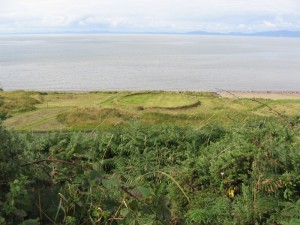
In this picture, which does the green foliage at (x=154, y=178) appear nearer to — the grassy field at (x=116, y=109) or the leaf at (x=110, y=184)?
the leaf at (x=110, y=184)

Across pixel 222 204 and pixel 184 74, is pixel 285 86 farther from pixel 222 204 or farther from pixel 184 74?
pixel 222 204

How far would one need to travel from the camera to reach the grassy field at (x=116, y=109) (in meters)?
26.4

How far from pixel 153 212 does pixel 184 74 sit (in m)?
92.5

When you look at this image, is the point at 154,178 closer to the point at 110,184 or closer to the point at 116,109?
the point at 110,184

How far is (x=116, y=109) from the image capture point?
29.0 metres

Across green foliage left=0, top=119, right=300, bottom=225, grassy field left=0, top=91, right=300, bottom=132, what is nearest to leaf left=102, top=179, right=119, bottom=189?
green foliage left=0, top=119, right=300, bottom=225

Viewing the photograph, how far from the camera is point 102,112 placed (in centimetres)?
2822

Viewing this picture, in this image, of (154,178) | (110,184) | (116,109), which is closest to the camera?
(110,184)

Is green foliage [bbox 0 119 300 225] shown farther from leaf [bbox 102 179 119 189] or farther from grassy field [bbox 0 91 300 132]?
grassy field [bbox 0 91 300 132]

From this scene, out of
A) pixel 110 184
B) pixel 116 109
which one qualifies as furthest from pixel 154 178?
pixel 116 109

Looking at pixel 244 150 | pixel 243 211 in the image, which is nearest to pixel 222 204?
pixel 243 211

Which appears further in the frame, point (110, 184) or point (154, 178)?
point (154, 178)

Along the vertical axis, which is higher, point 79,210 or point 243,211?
point 79,210

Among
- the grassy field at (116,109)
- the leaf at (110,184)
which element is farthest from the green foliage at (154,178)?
the grassy field at (116,109)
